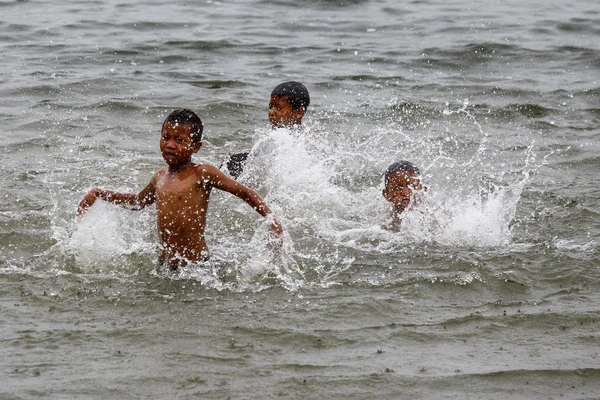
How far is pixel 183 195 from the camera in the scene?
244 inches

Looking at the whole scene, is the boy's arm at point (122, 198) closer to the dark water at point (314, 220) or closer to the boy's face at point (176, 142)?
the dark water at point (314, 220)

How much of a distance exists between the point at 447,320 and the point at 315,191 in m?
2.80

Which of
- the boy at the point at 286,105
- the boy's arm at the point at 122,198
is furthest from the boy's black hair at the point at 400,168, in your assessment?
the boy's arm at the point at 122,198

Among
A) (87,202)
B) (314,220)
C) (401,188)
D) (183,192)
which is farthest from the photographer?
(401,188)

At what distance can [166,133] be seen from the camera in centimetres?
608

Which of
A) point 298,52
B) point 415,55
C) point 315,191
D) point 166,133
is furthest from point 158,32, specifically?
point 166,133

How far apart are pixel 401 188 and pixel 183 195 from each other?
2.32m

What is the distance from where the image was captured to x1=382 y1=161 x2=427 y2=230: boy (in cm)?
786

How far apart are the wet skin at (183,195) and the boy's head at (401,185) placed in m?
2.02

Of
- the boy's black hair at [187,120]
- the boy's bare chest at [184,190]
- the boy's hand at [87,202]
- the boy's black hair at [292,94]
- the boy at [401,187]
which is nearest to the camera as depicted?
the boy's black hair at [187,120]

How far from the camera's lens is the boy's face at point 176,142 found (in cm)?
606

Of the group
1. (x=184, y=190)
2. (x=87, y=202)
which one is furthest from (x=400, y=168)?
(x=87, y=202)

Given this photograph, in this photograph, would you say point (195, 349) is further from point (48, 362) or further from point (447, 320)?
point (447, 320)

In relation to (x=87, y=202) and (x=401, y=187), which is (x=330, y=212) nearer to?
(x=401, y=187)
